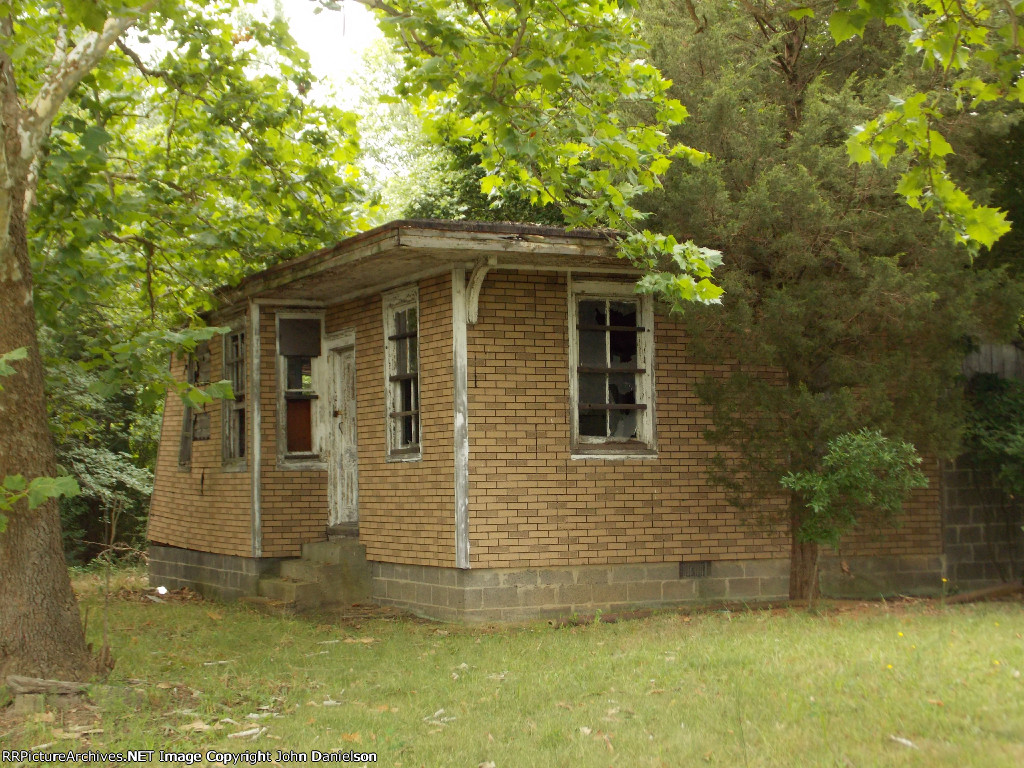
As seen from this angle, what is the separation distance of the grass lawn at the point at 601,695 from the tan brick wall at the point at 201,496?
3.54 metres

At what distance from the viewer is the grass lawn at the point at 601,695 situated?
5.75m

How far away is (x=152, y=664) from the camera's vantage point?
8.78m

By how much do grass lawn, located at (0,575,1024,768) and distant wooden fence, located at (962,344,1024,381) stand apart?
3.44 metres

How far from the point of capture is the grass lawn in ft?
18.9

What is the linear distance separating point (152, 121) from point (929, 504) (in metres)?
26.3

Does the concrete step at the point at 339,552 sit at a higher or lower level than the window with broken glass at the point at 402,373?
lower

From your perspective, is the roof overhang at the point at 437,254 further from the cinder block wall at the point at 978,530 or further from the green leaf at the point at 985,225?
the cinder block wall at the point at 978,530

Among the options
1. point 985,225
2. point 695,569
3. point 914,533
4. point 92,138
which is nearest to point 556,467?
point 695,569

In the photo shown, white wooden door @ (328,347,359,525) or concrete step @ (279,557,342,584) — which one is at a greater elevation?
white wooden door @ (328,347,359,525)

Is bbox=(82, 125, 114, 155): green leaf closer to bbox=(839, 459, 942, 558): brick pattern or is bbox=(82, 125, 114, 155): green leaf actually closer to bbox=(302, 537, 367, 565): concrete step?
bbox=(302, 537, 367, 565): concrete step

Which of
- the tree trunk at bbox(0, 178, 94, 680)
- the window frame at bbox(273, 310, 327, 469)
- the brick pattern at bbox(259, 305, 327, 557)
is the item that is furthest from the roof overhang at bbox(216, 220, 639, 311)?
the tree trunk at bbox(0, 178, 94, 680)

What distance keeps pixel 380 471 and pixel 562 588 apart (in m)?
2.54

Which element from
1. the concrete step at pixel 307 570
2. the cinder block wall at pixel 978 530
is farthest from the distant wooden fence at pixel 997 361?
the concrete step at pixel 307 570

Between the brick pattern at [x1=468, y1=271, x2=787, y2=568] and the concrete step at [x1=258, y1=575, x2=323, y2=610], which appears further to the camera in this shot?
the concrete step at [x1=258, y1=575, x2=323, y2=610]
